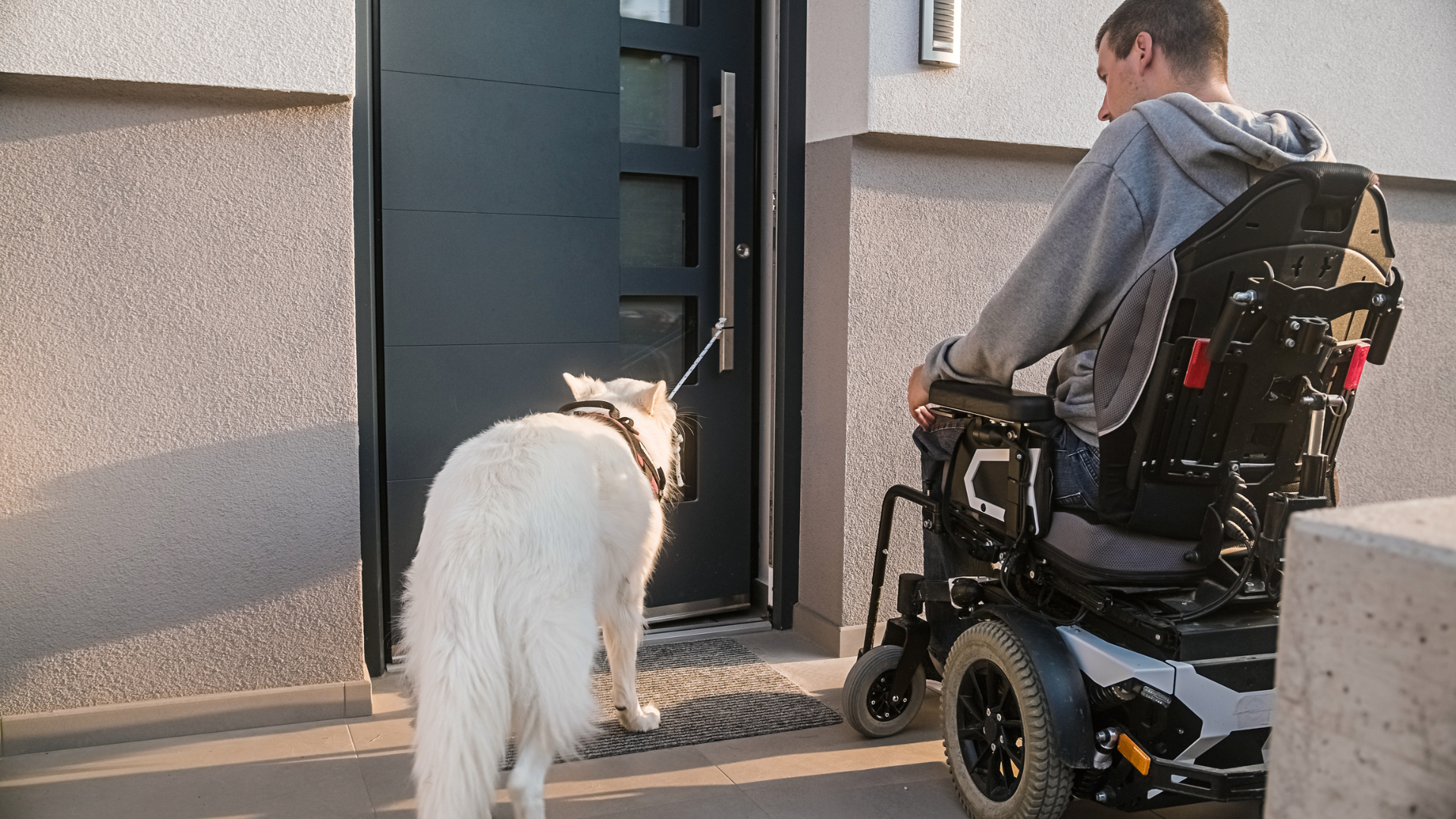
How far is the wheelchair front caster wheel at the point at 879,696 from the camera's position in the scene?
272 cm

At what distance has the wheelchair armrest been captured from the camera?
208cm

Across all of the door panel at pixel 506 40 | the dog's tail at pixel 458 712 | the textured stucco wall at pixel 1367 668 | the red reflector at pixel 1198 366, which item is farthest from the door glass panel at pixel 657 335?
the textured stucco wall at pixel 1367 668

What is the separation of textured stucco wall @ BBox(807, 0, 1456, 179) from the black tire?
1766 millimetres

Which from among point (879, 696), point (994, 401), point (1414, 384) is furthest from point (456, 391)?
point (1414, 384)

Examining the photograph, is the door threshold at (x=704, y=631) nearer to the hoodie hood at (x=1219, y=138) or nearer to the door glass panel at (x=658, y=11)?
the door glass panel at (x=658, y=11)

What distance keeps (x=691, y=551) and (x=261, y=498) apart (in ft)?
4.81

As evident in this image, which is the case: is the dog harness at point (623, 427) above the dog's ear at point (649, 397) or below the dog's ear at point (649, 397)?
below

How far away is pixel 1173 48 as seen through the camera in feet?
7.36

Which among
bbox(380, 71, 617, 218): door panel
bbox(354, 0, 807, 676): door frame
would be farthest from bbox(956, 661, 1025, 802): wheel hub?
bbox(380, 71, 617, 218): door panel

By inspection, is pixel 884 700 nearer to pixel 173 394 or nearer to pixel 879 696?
pixel 879 696

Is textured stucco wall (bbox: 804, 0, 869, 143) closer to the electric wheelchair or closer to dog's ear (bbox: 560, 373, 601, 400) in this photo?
dog's ear (bbox: 560, 373, 601, 400)

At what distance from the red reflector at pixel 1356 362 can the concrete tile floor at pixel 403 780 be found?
108cm

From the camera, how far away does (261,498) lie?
2.84 metres

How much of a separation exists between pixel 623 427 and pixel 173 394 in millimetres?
Answer: 1204
